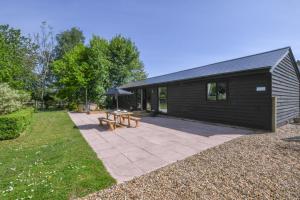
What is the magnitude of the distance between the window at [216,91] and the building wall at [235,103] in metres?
0.21

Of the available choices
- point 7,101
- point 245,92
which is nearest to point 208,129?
point 245,92

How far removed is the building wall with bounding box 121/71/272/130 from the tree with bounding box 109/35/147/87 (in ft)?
44.8

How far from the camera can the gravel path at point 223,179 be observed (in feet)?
8.66

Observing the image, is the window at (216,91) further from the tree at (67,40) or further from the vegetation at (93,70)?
the tree at (67,40)

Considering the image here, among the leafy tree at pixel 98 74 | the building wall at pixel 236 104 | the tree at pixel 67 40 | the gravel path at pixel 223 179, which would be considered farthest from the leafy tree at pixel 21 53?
the gravel path at pixel 223 179

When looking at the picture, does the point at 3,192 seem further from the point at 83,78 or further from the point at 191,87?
the point at 83,78

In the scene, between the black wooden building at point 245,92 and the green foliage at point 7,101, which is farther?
the green foliage at point 7,101

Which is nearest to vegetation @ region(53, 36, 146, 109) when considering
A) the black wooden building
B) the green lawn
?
the black wooden building

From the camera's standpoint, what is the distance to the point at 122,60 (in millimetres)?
24312

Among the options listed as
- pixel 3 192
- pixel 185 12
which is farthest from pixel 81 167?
pixel 185 12

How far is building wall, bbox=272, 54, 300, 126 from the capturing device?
7.74m

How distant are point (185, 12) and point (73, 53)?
53.4 ft

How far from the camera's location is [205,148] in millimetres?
5020

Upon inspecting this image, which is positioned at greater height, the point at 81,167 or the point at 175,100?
the point at 175,100
